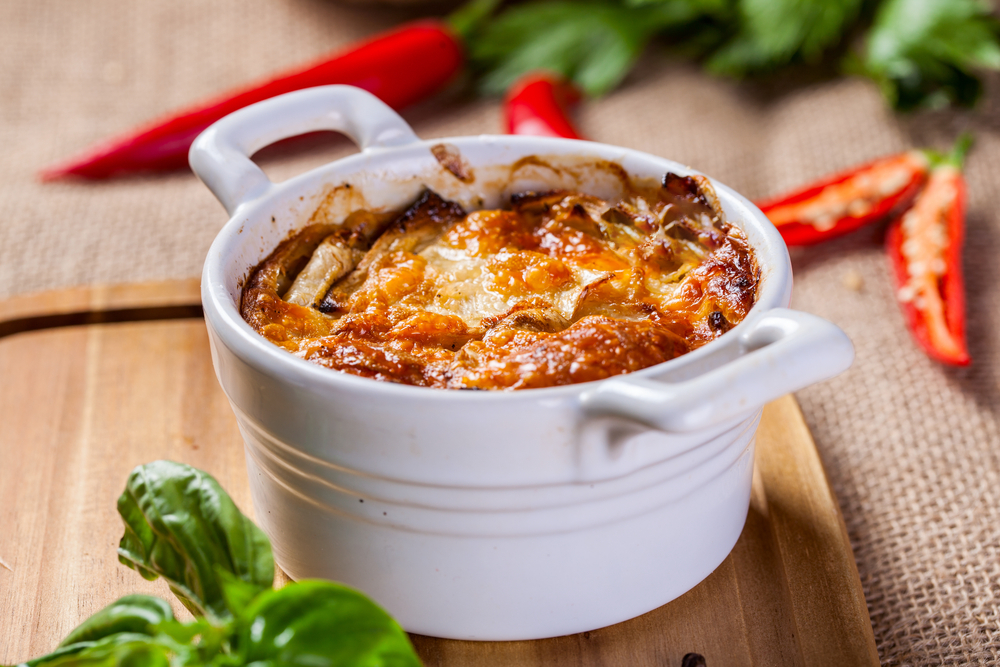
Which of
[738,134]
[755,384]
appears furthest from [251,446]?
[738,134]

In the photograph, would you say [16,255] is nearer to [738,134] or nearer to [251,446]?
[251,446]

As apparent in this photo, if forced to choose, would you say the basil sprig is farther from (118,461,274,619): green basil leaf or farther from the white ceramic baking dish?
the white ceramic baking dish

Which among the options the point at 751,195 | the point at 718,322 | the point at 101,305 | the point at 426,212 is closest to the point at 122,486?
the point at 101,305

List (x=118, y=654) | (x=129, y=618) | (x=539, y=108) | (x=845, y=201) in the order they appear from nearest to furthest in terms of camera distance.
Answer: (x=118, y=654), (x=129, y=618), (x=845, y=201), (x=539, y=108)

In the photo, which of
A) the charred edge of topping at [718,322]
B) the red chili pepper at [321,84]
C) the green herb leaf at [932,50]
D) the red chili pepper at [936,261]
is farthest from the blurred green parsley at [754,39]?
the charred edge of topping at [718,322]

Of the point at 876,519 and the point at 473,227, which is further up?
the point at 473,227

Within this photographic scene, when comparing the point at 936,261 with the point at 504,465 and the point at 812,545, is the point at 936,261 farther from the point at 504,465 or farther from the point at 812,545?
the point at 504,465
